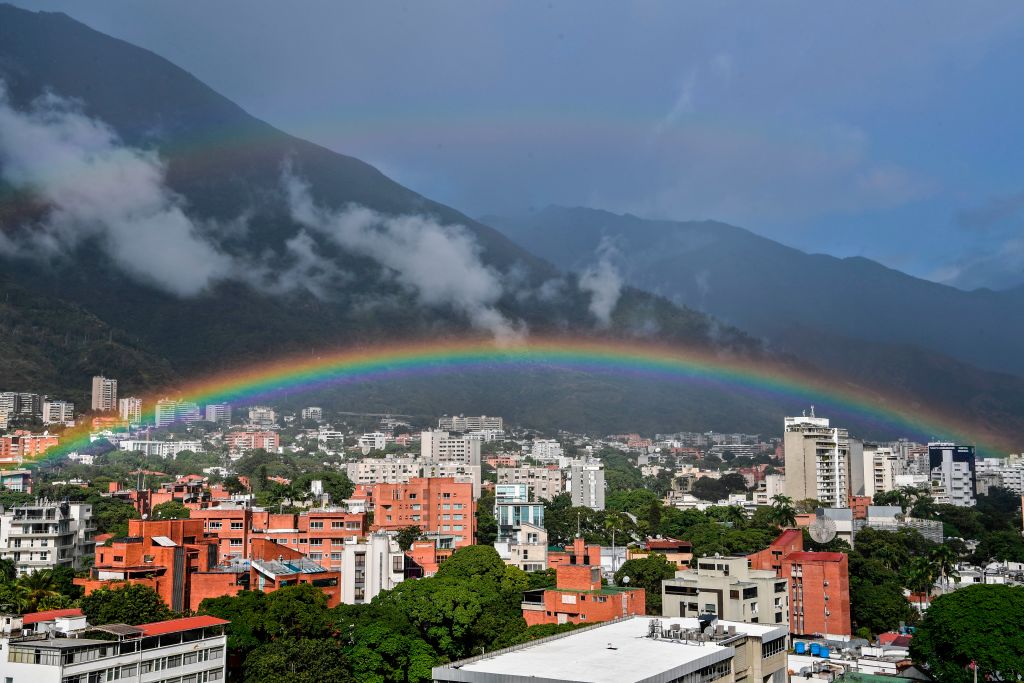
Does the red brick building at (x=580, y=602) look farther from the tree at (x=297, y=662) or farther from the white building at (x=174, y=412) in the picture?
the white building at (x=174, y=412)

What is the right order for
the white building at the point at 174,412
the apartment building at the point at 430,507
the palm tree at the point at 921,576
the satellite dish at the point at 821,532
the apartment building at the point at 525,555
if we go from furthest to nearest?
the white building at the point at 174,412 → the apartment building at the point at 430,507 → the satellite dish at the point at 821,532 → the apartment building at the point at 525,555 → the palm tree at the point at 921,576


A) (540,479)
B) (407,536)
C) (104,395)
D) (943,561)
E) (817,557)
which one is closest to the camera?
(817,557)

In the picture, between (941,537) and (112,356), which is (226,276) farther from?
(941,537)

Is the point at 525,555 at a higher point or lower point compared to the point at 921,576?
higher

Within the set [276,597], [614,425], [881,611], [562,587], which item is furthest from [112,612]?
[614,425]

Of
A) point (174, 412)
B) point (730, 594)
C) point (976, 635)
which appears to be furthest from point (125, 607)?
point (174, 412)

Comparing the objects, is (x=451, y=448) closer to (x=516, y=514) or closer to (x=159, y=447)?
(x=159, y=447)

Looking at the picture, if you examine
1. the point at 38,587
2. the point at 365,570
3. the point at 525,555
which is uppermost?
the point at 38,587

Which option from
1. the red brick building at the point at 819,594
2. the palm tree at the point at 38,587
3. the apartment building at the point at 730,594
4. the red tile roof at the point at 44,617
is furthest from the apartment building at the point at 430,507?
the red tile roof at the point at 44,617
